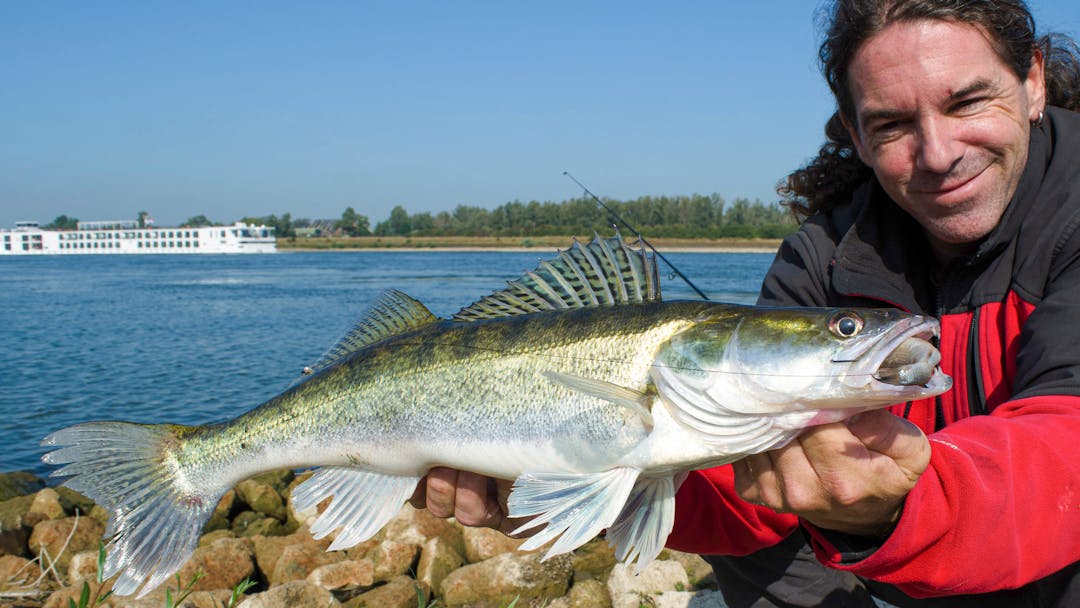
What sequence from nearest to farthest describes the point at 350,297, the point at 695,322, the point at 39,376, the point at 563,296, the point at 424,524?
1. the point at 695,322
2. the point at 563,296
3. the point at 424,524
4. the point at 39,376
5. the point at 350,297

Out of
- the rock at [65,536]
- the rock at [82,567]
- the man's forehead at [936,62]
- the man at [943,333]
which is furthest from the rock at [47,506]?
the man's forehead at [936,62]

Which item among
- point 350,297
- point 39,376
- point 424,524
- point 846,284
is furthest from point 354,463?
point 350,297

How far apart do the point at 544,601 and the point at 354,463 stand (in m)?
2.49

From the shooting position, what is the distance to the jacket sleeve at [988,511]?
2223 mm

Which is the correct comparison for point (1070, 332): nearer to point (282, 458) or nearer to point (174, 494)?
point (282, 458)

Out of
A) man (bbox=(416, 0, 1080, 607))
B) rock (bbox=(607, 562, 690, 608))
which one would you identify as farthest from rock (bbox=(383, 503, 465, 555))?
man (bbox=(416, 0, 1080, 607))

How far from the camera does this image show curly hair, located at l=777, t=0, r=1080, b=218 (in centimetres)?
324

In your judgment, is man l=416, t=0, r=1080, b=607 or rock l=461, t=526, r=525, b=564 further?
rock l=461, t=526, r=525, b=564

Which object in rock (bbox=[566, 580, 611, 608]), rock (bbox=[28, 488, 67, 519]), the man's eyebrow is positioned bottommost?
rock (bbox=[28, 488, 67, 519])

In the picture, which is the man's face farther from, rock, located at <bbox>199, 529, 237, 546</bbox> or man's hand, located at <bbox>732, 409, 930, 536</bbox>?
rock, located at <bbox>199, 529, 237, 546</bbox>

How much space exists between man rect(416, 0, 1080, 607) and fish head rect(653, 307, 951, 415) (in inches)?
4.4

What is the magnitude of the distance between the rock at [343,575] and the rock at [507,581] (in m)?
0.68

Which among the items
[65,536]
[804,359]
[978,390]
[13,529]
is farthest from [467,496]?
[13,529]

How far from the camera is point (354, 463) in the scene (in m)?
3.20
